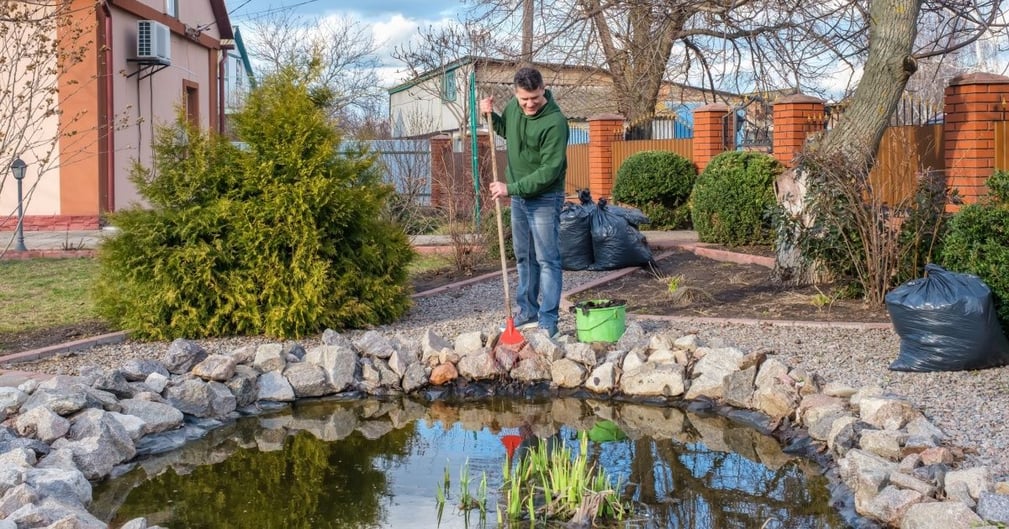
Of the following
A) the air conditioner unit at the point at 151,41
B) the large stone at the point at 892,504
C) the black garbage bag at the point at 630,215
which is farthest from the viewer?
the air conditioner unit at the point at 151,41

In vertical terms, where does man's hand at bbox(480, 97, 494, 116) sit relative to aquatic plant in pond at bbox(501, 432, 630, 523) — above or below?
above

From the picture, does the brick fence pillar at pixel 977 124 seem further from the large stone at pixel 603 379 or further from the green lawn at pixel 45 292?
the green lawn at pixel 45 292

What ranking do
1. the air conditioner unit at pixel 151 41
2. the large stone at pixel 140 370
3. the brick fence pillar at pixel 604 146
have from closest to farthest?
the large stone at pixel 140 370 → the air conditioner unit at pixel 151 41 → the brick fence pillar at pixel 604 146

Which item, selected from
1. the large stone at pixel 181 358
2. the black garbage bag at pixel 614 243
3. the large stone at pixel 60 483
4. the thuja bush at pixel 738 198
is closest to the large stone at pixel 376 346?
the large stone at pixel 181 358

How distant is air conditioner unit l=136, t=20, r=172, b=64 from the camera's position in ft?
58.6

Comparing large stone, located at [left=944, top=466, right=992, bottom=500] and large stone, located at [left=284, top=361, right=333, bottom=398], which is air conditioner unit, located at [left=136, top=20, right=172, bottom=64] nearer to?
large stone, located at [left=284, top=361, right=333, bottom=398]

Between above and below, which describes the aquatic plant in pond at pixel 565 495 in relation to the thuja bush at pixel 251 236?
below

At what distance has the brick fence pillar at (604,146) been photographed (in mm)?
19281

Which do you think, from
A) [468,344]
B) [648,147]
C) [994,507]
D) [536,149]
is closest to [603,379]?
[468,344]

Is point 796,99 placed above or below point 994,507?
above

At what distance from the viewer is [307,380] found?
6273mm

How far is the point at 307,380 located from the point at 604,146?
44.9ft

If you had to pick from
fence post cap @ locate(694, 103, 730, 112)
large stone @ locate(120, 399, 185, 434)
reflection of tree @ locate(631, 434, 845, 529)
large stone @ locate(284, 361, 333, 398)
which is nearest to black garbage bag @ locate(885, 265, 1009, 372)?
reflection of tree @ locate(631, 434, 845, 529)

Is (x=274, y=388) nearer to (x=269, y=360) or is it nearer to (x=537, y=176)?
(x=269, y=360)
